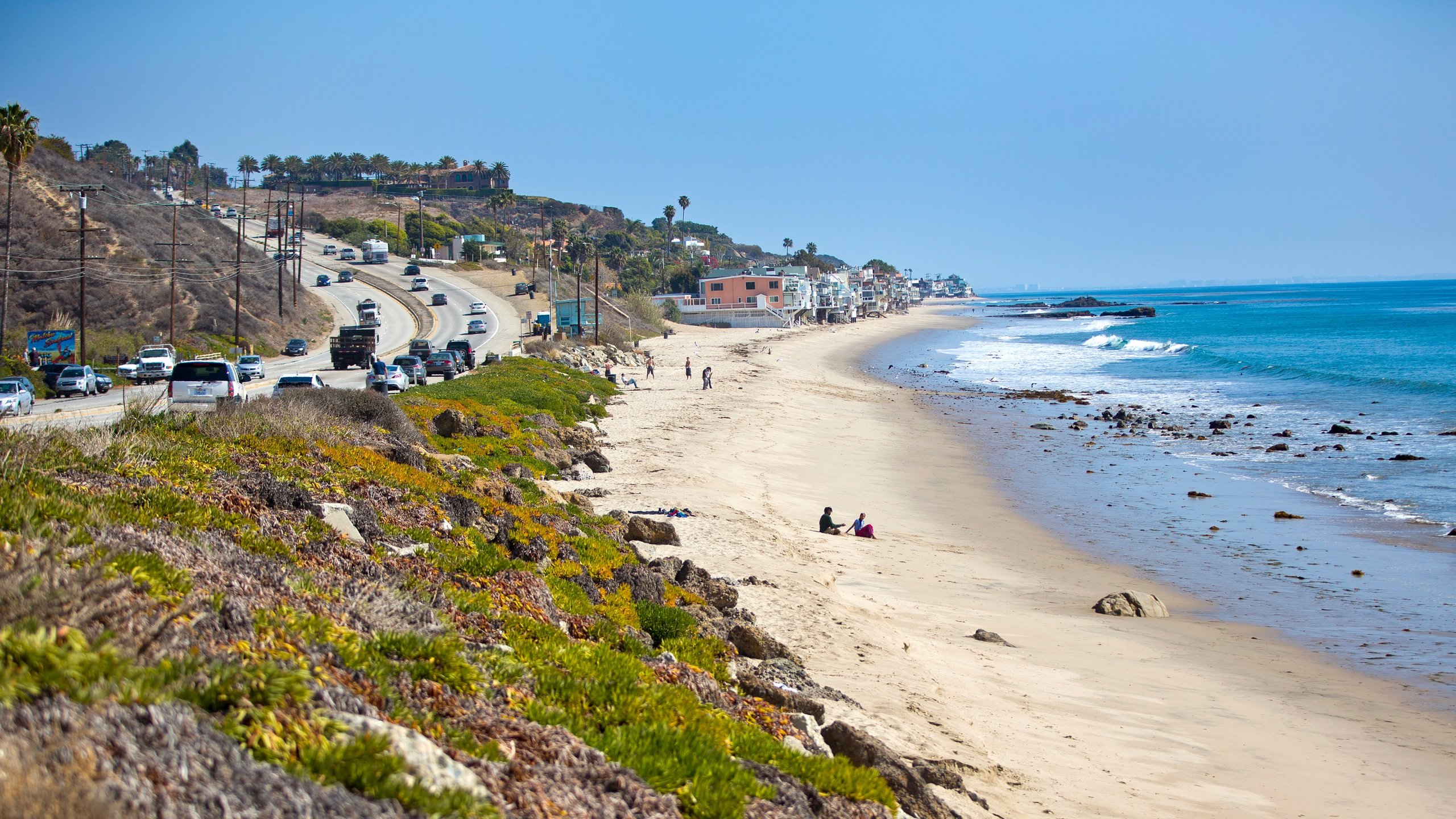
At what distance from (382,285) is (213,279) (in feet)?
105

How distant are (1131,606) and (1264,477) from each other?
1734cm

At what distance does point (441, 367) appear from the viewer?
47781 millimetres

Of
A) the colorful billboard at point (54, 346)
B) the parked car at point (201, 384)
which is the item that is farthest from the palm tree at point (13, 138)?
the parked car at point (201, 384)

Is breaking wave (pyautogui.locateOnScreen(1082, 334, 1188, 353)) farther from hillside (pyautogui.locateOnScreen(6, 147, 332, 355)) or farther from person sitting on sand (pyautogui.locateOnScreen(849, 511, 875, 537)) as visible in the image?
person sitting on sand (pyautogui.locateOnScreen(849, 511, 875, 537))

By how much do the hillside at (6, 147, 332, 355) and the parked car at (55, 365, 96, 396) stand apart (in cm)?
1311

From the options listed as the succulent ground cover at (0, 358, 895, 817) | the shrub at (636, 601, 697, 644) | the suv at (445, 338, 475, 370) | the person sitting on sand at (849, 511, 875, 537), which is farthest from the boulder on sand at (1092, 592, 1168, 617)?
the suv at (445, 338, 475, 370)

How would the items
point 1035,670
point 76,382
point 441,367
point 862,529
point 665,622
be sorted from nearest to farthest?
point 665,622 → point 1035,670 → point 862,529 → point 76,382 → point 441,367

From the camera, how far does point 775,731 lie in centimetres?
799

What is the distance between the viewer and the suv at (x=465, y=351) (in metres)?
54.7

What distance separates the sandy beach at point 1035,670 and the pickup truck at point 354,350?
28192 millimetres

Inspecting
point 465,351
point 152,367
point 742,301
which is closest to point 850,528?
point 152,367

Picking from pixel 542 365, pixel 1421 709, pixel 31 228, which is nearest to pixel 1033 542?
pixel 1421 709

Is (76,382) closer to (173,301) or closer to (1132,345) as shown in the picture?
(173,301)

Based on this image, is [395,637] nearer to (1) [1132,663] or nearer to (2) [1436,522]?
(1) [1132,663]
